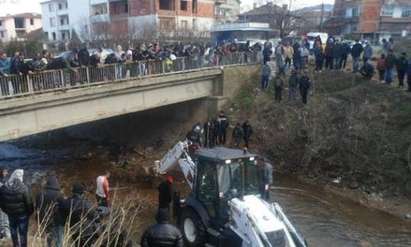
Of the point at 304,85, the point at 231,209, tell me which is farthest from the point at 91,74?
the point at 231,209

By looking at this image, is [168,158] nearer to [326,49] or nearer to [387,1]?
[326,49]

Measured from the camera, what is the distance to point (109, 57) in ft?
62.3

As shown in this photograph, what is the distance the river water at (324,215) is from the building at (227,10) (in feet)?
174

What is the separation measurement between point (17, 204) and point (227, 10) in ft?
239

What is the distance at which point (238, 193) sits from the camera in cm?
934

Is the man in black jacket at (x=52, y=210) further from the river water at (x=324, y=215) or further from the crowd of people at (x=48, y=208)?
the river water at (x=324, y=215)

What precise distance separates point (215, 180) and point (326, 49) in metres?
16.8

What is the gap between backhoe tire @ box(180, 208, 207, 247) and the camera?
9938 millimetres

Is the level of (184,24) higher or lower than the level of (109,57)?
higher

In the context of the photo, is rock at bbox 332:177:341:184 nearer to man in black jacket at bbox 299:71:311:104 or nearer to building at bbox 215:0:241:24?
man in black jacket at bbox 299:71:311:104

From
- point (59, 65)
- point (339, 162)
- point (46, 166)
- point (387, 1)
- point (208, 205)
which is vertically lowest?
point (46, 166)

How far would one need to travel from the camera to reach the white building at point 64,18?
6475cm

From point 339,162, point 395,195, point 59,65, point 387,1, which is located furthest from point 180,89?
point 387,1

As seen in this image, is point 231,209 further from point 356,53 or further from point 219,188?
point 356,53
